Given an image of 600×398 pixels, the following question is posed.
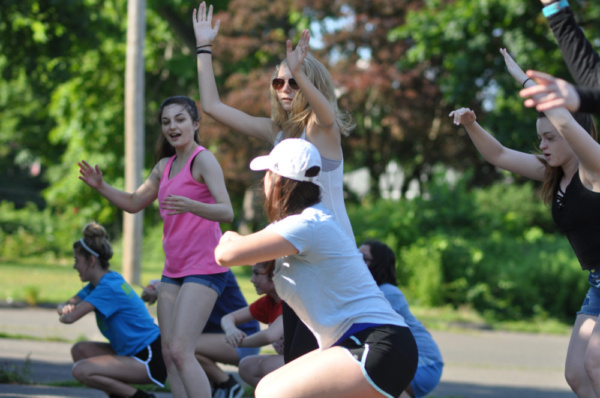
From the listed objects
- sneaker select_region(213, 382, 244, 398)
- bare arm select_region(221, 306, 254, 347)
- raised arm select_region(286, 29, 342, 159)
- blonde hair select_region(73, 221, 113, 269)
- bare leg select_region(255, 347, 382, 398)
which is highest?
raised arm select_region(286, 29, 342, 159)

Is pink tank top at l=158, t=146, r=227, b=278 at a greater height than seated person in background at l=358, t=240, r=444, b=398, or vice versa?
pink tank top at l=158, t=146, r=227, b=278

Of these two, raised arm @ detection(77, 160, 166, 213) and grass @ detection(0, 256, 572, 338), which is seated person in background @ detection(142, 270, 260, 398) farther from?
grass @ detection(0, 256, 572, 338)

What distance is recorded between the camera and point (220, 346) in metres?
5.46

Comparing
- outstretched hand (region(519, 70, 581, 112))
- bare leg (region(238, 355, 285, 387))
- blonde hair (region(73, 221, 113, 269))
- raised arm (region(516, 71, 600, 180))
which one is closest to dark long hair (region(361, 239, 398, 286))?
bare leg (region(238, 355, 285, 387))

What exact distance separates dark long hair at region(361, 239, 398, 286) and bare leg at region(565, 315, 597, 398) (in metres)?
1.39

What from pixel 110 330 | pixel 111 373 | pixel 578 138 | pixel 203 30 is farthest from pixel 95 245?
pixel 578 138

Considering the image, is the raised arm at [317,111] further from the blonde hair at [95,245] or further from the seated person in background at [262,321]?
the blonde hair at [95,245]

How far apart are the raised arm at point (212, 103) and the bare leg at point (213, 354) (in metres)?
1.71

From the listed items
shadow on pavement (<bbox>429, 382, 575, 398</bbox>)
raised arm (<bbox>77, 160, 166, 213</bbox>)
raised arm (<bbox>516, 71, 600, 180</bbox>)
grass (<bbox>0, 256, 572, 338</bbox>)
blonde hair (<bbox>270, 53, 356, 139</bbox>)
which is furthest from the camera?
grass (<bbox>0, 256, 572, 338</bbox>)

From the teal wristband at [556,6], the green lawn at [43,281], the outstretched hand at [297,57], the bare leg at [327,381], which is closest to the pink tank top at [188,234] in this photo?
the outstretched hand at [297,57]

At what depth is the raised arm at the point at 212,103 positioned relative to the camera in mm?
4383

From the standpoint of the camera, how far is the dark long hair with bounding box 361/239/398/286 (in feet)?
16.9

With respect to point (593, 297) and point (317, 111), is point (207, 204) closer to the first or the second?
point (317, 111)

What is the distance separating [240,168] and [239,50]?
11.3ft
